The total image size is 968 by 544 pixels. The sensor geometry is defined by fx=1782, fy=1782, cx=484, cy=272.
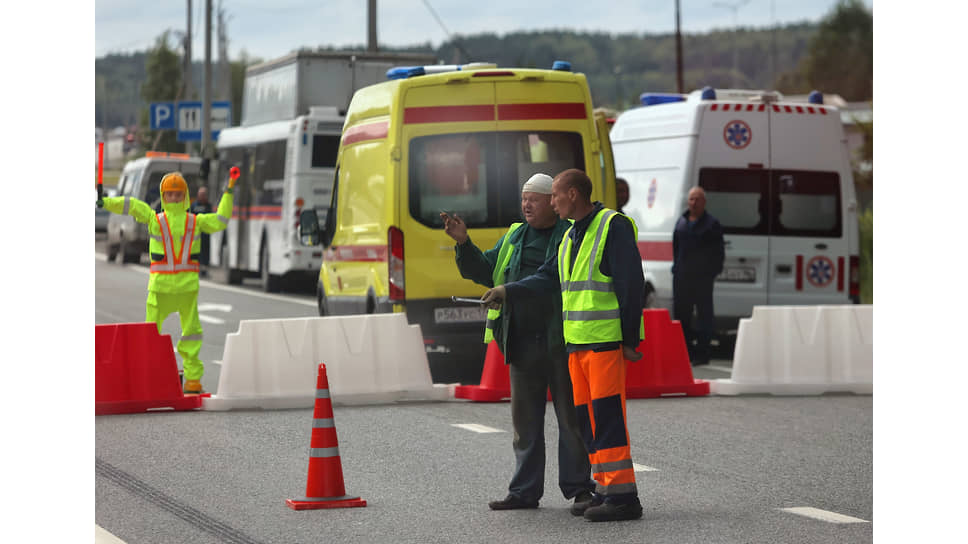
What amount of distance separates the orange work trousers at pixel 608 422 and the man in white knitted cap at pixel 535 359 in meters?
0.31

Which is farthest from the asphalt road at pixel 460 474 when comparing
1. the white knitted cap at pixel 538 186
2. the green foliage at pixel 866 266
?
the green foliage at pixel 866 266

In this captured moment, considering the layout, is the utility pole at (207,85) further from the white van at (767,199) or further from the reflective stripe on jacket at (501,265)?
the reflective stripe on jacket at (501,265)

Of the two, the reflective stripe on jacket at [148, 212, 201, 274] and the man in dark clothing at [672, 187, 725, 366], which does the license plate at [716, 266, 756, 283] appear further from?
the reflective stripe on jacket at [148, 212, 201, 274]

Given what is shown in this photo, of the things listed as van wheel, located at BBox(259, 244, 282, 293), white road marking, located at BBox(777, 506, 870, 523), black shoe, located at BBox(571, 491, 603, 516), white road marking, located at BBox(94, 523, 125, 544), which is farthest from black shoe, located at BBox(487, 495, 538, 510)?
van wheel, located at BBox(259, 244, 282, 293)

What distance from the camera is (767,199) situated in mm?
18766

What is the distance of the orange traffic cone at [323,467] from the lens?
9172 mm

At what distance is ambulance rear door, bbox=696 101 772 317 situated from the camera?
60.7ft

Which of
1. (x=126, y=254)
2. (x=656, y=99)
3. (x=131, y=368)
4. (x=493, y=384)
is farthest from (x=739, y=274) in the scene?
(x=126, y=254)

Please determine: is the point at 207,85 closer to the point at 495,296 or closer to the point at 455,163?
the point at 455,163

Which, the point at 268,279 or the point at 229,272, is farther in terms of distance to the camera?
the point at 229,272

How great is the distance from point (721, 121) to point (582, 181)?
9988 mm

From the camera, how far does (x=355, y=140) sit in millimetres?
16578

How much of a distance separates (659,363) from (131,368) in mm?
4180

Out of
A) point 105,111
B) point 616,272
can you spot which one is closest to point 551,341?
point 616,272
